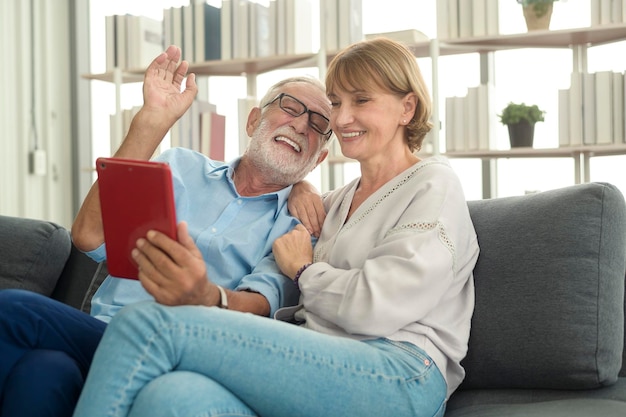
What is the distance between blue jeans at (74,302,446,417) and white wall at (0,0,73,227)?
2.87 m

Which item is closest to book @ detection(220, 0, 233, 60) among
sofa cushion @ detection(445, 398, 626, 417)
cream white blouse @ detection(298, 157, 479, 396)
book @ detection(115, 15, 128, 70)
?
book @ detection(115, 15, 128, 70)

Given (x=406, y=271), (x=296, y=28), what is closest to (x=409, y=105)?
(x=406, y=271)

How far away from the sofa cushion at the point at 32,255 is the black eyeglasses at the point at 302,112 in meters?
0.78

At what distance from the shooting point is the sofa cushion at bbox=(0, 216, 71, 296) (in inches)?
87.0

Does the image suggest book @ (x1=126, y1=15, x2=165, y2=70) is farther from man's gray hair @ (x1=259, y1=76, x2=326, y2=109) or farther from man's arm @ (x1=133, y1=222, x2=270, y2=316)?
man's arm @ (x1=133, y1=222, x2=270, y2=316)

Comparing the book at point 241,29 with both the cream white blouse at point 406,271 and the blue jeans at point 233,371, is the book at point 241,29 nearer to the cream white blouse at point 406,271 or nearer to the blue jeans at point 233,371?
the cream white blouse at point 406,271

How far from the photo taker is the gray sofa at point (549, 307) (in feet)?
5.09

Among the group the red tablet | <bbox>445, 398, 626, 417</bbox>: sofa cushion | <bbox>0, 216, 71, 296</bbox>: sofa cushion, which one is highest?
the red tablet

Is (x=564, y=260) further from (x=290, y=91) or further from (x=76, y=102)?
(x=76, y=102)

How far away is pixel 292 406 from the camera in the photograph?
1314 mm

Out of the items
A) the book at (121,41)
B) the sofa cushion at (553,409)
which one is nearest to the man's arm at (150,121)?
the sofa cushion at (553,409)

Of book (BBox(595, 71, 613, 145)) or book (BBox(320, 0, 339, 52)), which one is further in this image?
book (BBox(320, 0, 339, 52))

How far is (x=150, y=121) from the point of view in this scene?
1.79 m

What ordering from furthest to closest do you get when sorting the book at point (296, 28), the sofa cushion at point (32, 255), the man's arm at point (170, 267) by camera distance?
the book at point (296, 28)
the sofa cushion at point (32, 255)
the man's arm at point (170, 267)
